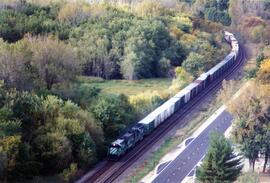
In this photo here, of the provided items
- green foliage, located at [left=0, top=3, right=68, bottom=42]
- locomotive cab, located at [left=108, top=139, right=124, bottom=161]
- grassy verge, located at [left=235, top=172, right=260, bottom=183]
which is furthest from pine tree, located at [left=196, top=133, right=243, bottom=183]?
green foliage, located at [left=0, top=3, right=68, bottom=42]

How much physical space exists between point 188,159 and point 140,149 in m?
5.69

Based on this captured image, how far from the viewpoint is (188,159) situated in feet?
162

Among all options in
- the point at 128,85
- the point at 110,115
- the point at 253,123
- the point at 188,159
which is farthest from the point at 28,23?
the point at 253,123

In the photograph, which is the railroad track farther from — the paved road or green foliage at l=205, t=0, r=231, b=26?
green foliage at l=205, t=0, r=231, b=26

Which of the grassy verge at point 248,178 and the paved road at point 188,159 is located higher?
the grassy verge at point 248,178

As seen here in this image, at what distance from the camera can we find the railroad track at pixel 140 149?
45344mm

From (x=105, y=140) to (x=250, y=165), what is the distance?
13654 millimetres

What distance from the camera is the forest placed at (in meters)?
43.8

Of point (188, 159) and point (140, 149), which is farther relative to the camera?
point (140, 149)

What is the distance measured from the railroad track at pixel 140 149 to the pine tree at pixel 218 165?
9.03 m

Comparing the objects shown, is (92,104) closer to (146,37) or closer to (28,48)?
(28,48)

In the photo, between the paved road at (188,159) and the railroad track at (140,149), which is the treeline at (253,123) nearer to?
the paved road at (188,159)

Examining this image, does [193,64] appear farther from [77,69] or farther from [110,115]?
[110,115]

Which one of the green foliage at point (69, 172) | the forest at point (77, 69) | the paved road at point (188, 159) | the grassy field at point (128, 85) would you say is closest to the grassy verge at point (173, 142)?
the paved road at point (188, 159)
